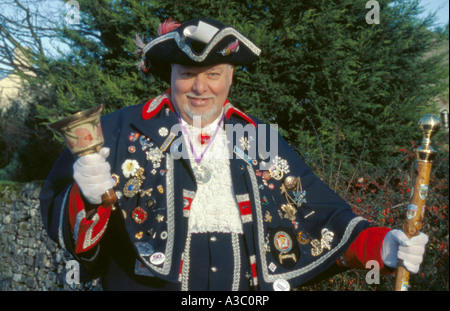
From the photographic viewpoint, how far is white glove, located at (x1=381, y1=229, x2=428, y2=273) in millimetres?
1929

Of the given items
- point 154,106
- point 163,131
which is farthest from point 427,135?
point 154,106

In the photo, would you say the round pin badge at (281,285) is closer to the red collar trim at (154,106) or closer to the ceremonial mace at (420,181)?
the ceremonial mace at (420,181)

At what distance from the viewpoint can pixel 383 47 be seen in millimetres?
5711

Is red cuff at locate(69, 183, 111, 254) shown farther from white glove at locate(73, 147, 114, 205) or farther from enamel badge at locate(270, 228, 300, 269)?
enamel badge at locate(270, 228, 300, 269)

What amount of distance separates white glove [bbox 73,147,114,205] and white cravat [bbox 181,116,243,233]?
0.65m

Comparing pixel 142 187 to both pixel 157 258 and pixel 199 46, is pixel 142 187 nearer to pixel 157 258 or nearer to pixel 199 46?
pixel 157 258

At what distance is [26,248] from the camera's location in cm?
581

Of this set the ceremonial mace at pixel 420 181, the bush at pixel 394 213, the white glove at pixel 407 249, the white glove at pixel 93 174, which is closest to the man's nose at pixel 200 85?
the white glove at pixel 93 174

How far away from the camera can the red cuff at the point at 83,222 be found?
1.82 meters

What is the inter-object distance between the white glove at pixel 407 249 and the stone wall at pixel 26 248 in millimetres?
4395

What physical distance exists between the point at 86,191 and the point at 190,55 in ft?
3.19

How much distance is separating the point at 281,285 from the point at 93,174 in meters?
1.27

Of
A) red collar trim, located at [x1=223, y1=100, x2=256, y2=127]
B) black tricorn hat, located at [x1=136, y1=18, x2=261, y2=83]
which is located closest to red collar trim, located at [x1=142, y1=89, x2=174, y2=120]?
black tricorn hat, located at [x1=136, y1=18, x2=261, y2=83]
